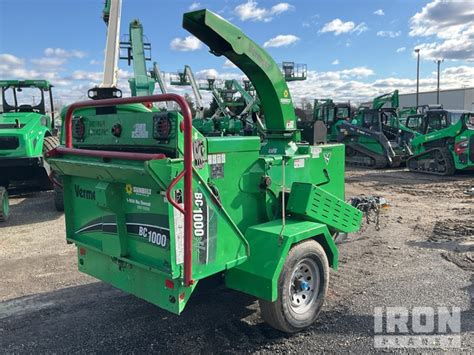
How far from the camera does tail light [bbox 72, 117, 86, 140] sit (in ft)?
12.8

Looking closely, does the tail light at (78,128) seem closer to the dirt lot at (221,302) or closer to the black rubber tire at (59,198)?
the dirt lot at (221,302)

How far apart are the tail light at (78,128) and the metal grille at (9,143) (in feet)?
19.8

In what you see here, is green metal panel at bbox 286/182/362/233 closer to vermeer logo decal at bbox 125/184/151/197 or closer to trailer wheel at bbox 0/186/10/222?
vermeer logo decal at bbox 125/184/151/197

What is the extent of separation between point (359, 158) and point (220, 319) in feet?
47.2

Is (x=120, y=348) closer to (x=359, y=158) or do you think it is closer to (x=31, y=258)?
(x=31, y=258)

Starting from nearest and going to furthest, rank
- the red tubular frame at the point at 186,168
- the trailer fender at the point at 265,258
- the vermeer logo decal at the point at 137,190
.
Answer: the red tubular frame at the point at 186,168 → the vermeer logo decal at the point at 137,190 → the trailer fender at the point at 265,258

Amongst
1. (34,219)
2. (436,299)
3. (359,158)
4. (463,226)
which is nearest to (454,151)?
(359,158)

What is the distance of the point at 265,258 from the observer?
3.55m

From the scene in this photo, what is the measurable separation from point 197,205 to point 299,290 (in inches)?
56.6

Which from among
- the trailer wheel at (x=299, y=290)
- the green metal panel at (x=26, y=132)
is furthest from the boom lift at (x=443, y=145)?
the green metal panel at (x=26, y=132)

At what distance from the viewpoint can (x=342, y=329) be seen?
389 centimetres

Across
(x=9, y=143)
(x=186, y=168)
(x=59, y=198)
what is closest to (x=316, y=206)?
(x=186, y=168)

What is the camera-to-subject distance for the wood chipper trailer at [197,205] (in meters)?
3.05

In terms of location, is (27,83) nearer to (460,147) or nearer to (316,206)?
(316,206)
